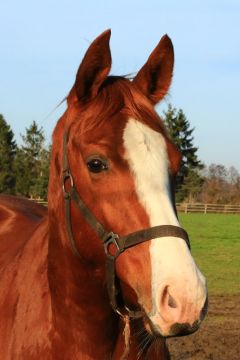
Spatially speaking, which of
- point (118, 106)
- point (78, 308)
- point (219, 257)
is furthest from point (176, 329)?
point (219, 257)

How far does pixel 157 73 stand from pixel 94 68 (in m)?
0.44

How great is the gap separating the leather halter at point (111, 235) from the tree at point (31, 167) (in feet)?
162

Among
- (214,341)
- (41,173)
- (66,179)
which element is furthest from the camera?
(41,173)

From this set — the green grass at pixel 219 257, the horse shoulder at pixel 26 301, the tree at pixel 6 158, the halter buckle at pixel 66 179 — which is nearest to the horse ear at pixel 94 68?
the halter buckle at pixel 66 179

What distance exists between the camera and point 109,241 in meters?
2.71

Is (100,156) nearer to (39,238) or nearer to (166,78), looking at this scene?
(166,78)

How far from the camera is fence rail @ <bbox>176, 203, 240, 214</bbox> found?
52.2 meters

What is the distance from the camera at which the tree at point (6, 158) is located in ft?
188

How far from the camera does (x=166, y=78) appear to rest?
10.6 ft

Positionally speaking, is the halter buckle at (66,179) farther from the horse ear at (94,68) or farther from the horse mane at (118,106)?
the horse ear at (94,68)

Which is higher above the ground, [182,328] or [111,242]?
[111,242]

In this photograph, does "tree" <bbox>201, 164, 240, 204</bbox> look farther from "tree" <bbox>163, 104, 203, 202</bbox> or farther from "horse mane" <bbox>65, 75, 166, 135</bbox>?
"horse mane" <bbox>65, 75, 166, 135</bbox>

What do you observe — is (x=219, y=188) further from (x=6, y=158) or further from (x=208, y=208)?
(x=6, y=158)

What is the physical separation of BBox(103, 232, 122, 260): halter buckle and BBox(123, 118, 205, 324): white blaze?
21 cm
